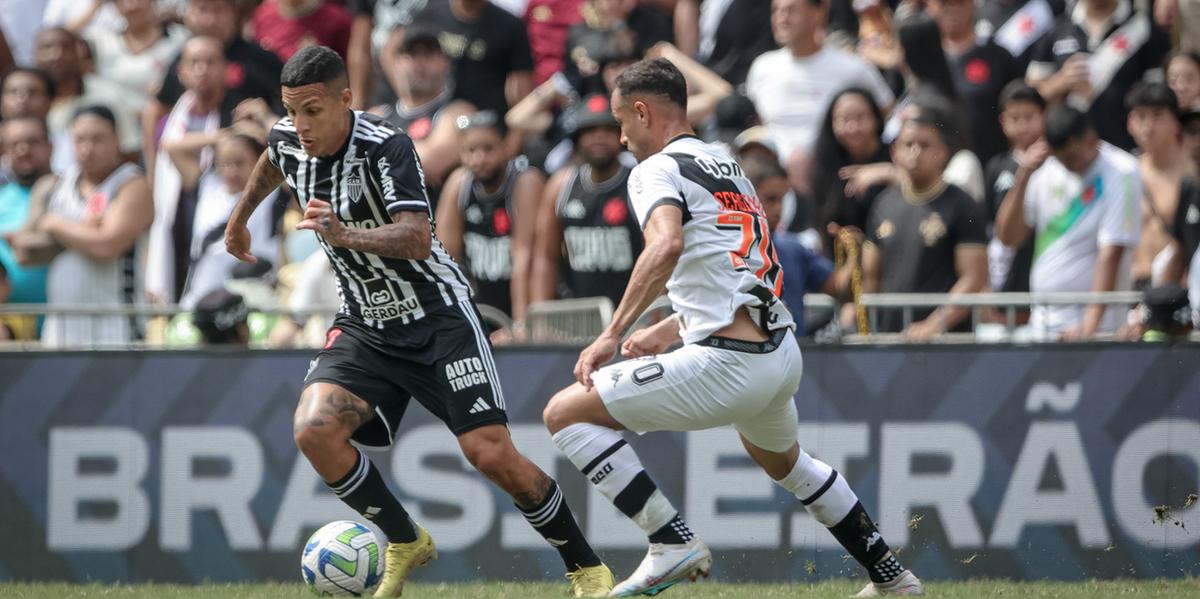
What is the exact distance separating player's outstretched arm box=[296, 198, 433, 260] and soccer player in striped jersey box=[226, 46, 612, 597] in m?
0.01

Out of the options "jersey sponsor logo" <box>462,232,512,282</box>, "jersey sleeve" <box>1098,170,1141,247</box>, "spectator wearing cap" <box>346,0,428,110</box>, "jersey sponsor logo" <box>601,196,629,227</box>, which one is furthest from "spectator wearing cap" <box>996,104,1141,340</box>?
Result: "spectator wearing cap" <box>346,0,428,110</box>

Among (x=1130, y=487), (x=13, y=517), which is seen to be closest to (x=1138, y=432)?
(x=1130, y=487)

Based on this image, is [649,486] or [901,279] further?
[901,279]

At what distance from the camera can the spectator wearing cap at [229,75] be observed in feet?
42.0

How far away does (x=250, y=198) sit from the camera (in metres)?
7.79

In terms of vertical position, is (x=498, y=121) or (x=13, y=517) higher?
(x=498, y=121)

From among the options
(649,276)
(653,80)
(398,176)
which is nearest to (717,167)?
(653,80)

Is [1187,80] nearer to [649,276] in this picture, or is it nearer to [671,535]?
[671,535]

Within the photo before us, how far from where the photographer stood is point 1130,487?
9.15 metres

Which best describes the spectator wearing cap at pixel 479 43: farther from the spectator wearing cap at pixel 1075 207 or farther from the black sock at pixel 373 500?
the black sock at pixel 373 500

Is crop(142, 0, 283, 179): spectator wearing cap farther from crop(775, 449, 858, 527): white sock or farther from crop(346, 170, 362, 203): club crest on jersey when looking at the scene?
crop(775, 449, 858, 527): white sock

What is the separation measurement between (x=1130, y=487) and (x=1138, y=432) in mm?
315

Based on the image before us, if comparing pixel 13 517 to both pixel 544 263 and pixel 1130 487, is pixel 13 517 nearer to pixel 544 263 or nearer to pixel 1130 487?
pixel 544 263

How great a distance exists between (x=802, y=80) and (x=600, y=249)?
2.35 m
